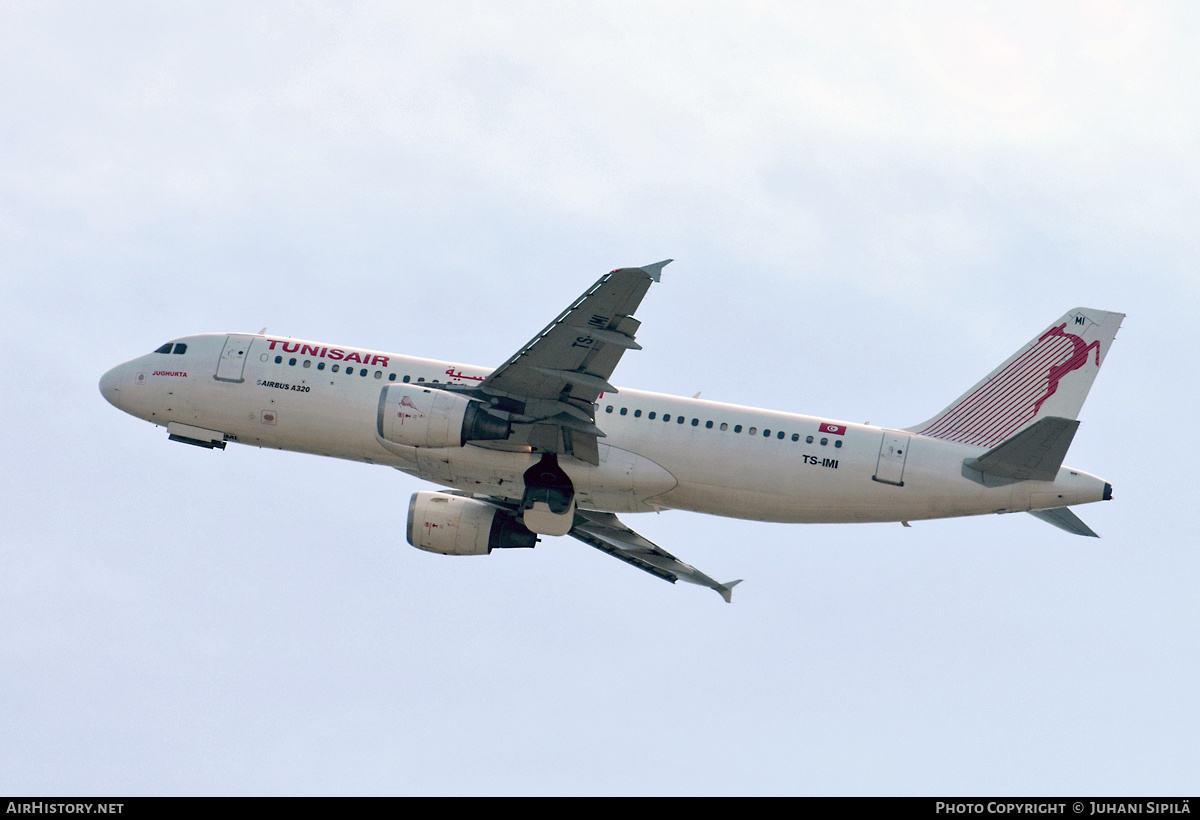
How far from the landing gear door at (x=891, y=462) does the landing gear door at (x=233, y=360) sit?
19318 mm

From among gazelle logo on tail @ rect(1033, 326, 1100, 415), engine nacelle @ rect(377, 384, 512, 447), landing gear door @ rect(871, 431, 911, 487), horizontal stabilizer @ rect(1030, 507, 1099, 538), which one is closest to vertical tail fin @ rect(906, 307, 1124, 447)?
gazelle logo on tail @ rect(1033, 326, 1100, 415)

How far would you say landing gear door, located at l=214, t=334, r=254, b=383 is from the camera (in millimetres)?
43062

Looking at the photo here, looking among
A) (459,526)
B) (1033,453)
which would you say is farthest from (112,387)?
(1033,453)

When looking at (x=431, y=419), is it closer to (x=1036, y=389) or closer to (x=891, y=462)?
(x=891, y=462)

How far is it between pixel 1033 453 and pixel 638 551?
15095 millimetres

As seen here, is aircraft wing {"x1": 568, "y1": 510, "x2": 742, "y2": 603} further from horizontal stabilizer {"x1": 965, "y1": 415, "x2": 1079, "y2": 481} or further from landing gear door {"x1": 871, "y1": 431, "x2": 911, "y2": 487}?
horizontal stabilizer {"x1": 965, "y1": 415, "x2": 1079, "y2": 481}

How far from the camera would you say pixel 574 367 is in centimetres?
3778

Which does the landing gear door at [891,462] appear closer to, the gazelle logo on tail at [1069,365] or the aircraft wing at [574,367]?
the gazelle logo on tail at [1069,365]

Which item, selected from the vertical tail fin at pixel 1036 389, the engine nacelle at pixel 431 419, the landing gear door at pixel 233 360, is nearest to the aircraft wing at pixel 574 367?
the engine nacelle at pixel 431 419

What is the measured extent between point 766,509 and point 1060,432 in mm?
8362

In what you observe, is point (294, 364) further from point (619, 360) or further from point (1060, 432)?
point (1060, 432)
